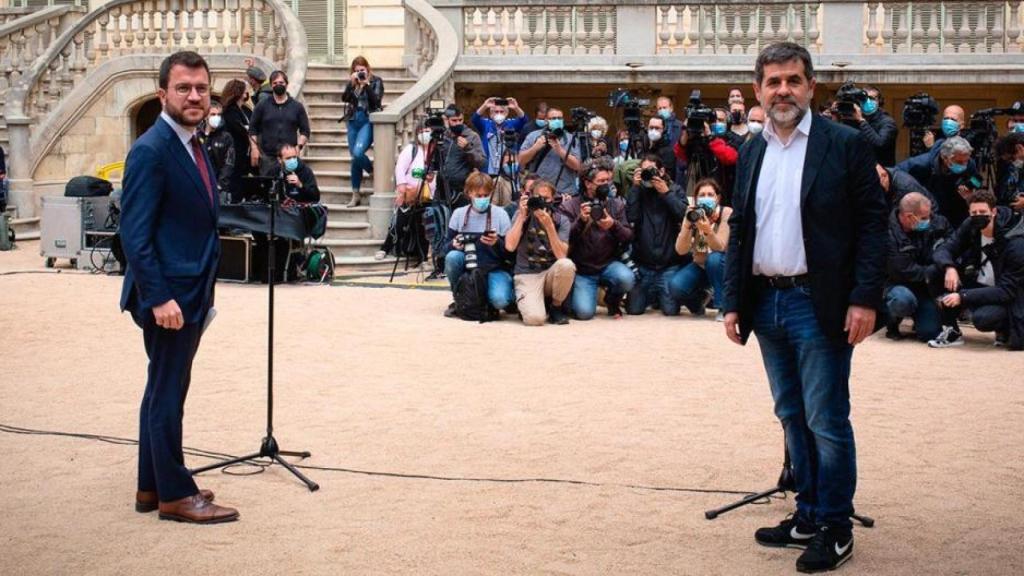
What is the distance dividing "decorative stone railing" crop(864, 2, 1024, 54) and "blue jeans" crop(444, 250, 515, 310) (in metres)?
10.4

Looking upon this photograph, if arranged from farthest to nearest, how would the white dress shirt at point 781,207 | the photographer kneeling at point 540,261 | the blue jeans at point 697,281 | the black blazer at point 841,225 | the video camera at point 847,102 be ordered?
the blue jeans at point 697,281 < the photographer kneeling at point 540,261 < the video camera at point 847,102 < the white dress shirt at point 781,207 < the black blazer at point 841,225

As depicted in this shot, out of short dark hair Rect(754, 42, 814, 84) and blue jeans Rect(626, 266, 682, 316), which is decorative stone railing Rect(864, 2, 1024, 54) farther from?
short dark hair Rect(754, 42, 814, 84)

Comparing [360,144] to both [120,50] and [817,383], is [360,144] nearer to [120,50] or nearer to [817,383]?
[120,50]

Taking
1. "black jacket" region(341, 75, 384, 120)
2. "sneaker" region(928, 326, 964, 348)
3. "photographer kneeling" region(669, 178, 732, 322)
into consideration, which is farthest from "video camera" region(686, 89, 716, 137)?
"black jacket" region(341, 75, 384, 120)

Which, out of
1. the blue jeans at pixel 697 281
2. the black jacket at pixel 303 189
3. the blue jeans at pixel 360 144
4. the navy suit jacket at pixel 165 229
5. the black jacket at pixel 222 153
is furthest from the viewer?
the blue jeans at pixel 360 144

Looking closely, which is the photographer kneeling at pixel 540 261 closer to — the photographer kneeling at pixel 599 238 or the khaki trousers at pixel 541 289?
the khaki trousers at pixel 541 289

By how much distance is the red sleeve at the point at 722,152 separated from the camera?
15.9 m

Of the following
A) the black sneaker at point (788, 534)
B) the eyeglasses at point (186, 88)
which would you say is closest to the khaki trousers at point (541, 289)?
the eyeglasses at point (186, 88)

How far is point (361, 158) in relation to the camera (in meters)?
20.0

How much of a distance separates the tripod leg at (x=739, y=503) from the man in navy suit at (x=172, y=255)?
2.11m

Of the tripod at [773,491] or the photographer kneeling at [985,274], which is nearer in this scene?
the tripod at [773,491]

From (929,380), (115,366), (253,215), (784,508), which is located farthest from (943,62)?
(784,508)

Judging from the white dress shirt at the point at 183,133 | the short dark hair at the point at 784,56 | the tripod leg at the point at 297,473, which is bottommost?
the tripod leg at the point at 297,473

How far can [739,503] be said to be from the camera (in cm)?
713
